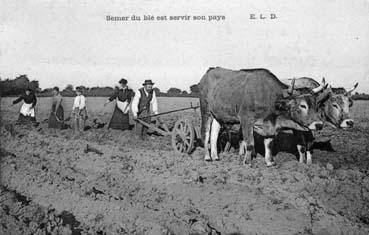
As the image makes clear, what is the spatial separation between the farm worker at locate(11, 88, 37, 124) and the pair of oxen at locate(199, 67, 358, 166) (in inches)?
140

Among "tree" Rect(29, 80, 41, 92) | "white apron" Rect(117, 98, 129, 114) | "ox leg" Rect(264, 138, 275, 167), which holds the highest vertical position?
"tree" Rect(29, 80, 41, 92)

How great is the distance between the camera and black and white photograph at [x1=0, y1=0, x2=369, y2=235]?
18.2 ft

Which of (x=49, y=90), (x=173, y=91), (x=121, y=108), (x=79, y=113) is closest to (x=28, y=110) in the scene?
(x=49, y=90)

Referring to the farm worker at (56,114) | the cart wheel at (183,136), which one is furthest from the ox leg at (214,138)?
the farm worker at (56,114)

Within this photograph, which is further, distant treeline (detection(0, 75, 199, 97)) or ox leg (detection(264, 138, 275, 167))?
distant treeline (detection(0, 75, 199, 97))

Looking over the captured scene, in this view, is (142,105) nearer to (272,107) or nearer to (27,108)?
(27,108)

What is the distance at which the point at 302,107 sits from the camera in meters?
6.62

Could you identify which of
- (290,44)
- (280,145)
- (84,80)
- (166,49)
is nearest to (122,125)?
(84,80)

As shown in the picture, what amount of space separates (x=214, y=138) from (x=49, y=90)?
3331 mm

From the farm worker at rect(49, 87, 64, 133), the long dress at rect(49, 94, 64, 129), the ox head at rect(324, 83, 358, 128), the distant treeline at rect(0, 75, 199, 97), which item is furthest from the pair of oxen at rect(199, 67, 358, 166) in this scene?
the long dress at rect(49, 94, 64, 129)

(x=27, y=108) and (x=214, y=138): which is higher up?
(x=27, y=108)

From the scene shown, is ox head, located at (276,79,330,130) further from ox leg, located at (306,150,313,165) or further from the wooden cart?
the wooden cart

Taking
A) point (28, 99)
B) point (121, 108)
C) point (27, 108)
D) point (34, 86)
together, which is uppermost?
point (34, 86)

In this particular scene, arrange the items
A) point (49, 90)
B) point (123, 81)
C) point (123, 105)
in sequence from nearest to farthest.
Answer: point (123, 81)
point (49, 90)
point (123, 105)
